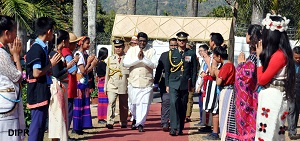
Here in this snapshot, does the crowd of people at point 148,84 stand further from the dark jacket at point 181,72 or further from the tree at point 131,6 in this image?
the tree at point 131,6

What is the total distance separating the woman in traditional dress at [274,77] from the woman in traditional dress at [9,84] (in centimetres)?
286

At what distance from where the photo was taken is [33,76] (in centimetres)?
800

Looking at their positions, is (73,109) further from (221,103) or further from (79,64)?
(221,103)

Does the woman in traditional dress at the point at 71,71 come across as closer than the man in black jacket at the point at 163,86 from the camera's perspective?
Yes

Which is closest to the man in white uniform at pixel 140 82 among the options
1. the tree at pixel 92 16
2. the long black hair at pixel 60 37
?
the long black hair at pixel 60 37

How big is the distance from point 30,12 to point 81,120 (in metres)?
2.66

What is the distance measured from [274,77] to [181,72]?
5250mm

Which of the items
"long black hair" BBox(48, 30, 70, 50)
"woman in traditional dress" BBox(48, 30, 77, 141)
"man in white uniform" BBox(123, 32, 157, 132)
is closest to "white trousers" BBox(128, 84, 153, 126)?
"man in white uniform" BBox(123, 32, 157, 132)

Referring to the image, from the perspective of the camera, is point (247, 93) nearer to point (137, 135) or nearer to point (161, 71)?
point (137, 135)

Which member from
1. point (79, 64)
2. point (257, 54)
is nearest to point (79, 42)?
point (79, 64)

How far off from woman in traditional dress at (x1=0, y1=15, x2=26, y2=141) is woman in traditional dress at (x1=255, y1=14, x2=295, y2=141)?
9.38 ft

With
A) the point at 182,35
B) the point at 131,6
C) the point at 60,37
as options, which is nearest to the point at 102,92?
the point at 182,35

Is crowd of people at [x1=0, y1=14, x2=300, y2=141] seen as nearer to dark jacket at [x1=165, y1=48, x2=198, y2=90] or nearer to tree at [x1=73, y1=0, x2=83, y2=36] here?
dark jacket at [x1=165, y1=48, x2=198, y2=90]

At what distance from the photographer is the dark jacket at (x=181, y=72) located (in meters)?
12.0
